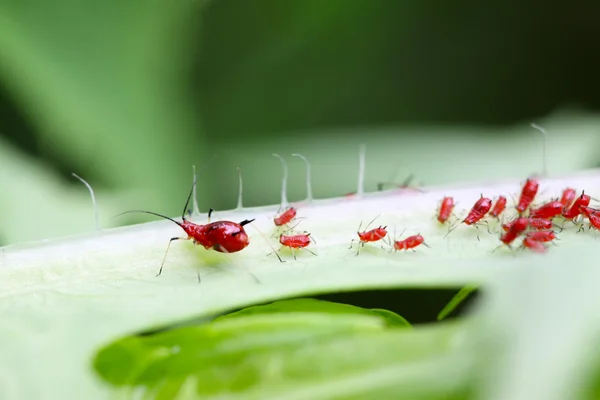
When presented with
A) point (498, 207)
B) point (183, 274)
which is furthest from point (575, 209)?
point (183, 274)

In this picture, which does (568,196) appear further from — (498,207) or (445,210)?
(445,210)

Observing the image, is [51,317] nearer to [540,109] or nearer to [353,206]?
[353,206]

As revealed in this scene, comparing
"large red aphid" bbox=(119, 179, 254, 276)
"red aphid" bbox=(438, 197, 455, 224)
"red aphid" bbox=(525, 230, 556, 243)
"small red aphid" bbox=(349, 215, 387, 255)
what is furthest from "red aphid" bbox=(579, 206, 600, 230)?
"large red aphid" bbox=(119, 179, 254, 276)

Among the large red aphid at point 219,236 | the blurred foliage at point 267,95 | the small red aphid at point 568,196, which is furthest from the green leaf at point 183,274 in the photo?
the blurred foliage at point 267,95

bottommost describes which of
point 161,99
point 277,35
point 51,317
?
point 51,317

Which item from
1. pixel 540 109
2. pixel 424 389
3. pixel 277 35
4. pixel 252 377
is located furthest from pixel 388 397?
pixel 540 109

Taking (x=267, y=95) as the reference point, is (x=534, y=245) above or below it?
below

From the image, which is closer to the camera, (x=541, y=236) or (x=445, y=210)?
(x=541, y=236)
